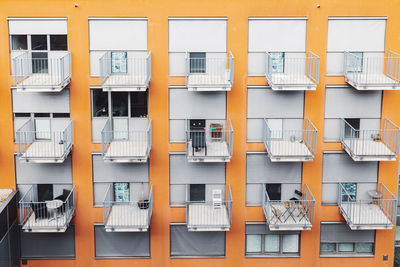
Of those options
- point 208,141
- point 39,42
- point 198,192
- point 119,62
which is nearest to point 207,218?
point 198,192

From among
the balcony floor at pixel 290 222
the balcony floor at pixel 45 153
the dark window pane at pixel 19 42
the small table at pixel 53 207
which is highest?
the dark window pane at pixel 19 42

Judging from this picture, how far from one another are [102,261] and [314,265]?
8.20m

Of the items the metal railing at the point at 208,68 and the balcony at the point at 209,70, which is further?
the metal railing at the point at 208,68

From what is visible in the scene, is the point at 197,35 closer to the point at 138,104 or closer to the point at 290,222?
the point at 138,104

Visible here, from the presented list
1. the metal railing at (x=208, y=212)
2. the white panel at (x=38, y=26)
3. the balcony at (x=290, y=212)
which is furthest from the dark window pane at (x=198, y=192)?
the white panel at (x=38, y=26)

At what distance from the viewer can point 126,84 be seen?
18938 mm

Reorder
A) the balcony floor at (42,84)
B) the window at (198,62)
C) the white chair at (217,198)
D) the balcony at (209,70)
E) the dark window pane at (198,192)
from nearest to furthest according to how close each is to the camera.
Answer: the balcony floor at (42,84) → the balcony at (209,70) → the window at (198,62) → the white chair at (217,198) → the dark window pane at (198,192)

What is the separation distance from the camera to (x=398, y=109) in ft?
67.3

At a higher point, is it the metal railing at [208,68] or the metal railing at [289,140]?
the metal railing at [208,68]

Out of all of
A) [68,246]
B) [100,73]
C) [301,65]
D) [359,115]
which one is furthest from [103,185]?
[359,115]

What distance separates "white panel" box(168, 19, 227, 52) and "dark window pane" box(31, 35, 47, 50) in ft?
14.7

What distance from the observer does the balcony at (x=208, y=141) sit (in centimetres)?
1950

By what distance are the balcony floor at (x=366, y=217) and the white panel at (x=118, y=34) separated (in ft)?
31.3

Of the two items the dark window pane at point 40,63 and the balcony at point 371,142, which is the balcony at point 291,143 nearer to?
the balcony at point 371,142
